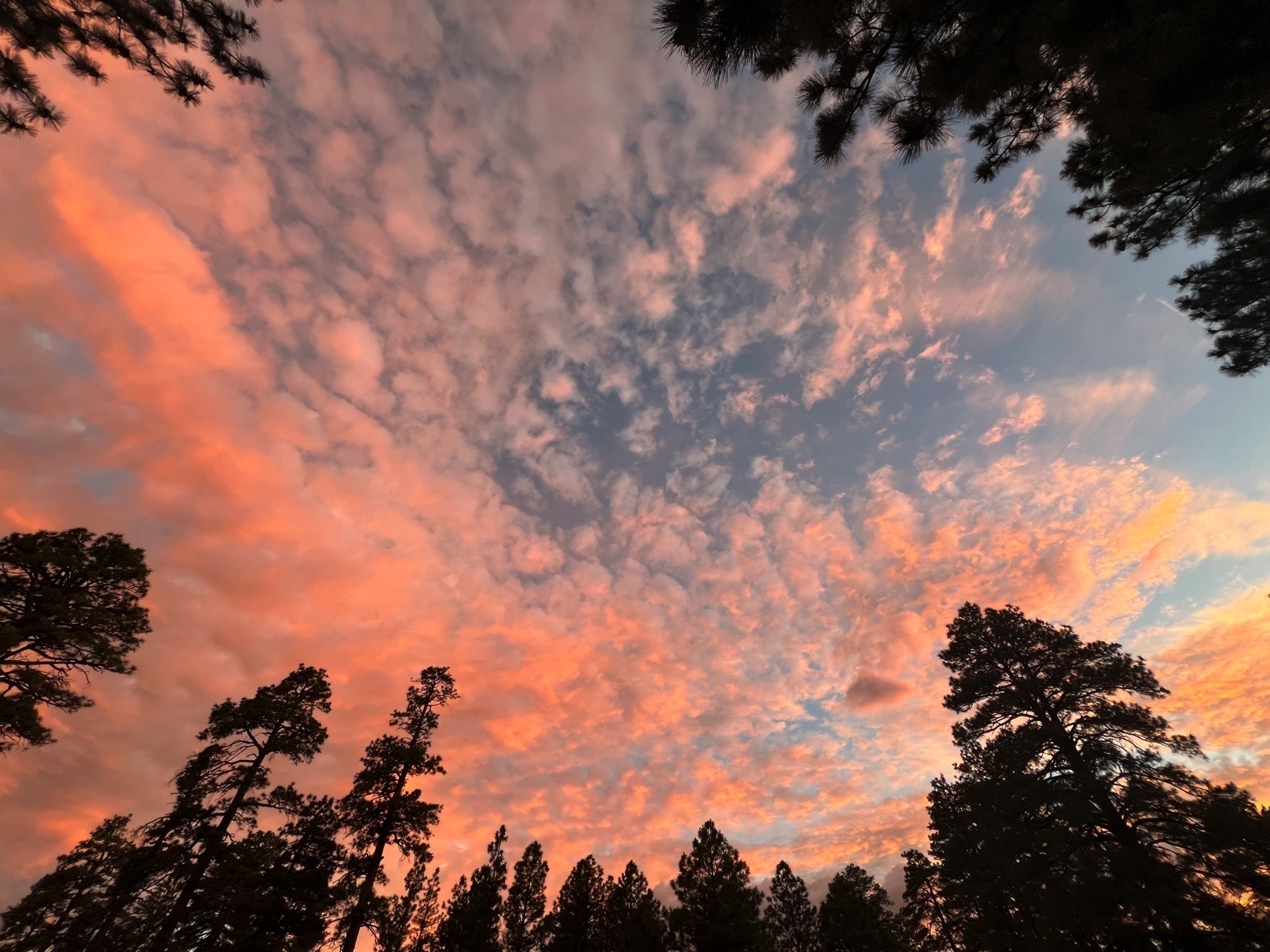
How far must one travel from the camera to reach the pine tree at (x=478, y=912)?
28672 mm

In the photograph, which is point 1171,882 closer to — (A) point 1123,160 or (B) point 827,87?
(A) point 1123,160

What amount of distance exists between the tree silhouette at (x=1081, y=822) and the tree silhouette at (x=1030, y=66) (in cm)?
1436

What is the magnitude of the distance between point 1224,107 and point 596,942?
46.7 metres

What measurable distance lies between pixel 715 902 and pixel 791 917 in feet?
43.6

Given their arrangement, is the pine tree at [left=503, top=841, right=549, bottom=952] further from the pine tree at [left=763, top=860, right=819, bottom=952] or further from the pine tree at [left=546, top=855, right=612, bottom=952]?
the pine tree at [left=763, top=860, right=819, bottom=952]

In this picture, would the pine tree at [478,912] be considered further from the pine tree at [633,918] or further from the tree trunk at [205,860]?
Result: the tree trunk at [205,860]

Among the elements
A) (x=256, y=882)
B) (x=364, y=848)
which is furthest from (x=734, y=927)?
(x=256, y=882)

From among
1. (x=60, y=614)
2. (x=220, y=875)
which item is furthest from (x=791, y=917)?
(x=60, y=614)

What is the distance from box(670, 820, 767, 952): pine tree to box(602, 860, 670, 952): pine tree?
1238mm

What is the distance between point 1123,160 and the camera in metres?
8.44

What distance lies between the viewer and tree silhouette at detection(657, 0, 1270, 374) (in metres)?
5.17

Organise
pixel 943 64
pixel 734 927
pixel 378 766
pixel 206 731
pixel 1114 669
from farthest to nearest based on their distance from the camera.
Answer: pixel 734 927 < pixel 378 766 < pixel 206 731 < pixel 1114 669 < pixel 943 64

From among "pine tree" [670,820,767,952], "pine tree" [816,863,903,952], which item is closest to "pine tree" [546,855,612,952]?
"pine tree" [670,820,767,952]

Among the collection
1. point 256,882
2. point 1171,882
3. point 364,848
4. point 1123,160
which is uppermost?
point 1123,160
